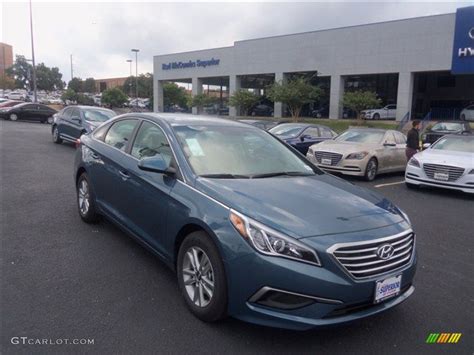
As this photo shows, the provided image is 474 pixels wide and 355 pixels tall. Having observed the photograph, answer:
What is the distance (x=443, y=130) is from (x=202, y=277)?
734 inches

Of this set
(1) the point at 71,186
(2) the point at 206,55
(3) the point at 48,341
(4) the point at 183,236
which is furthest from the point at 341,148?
(2) the point at 206,55

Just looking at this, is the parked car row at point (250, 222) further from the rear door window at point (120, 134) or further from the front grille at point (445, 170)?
the front grille at point (445, 170)

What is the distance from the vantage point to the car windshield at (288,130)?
44.3 ft

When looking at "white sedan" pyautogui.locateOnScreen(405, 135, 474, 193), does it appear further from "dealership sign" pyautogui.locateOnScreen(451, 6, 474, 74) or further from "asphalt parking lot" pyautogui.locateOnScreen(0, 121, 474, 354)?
"dealership sign" pyautogui.locateOnScreen(451, 6, 474, 74)

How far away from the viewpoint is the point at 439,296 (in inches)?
156

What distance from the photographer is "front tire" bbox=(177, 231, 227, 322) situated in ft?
10.0

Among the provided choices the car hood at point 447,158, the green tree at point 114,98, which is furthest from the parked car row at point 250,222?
the green tree at point 114,98

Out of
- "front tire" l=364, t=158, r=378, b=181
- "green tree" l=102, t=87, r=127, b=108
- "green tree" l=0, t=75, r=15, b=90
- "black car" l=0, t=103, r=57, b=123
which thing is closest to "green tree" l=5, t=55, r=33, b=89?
"green tree" l=0, t=75, r=15, b=90

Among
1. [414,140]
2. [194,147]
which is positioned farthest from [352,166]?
[194,147]

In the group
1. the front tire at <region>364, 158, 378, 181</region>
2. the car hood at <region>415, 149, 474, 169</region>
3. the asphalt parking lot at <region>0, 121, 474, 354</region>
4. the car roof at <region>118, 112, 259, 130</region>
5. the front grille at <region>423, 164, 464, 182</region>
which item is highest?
the car roof at <region>118, 112, 259, 130</region>

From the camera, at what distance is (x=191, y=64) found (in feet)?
158

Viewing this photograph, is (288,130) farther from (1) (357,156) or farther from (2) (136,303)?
(2) (136,303)

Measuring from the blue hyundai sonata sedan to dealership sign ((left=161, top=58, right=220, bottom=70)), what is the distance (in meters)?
42.8

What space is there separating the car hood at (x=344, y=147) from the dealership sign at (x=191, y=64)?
36.0 meters
